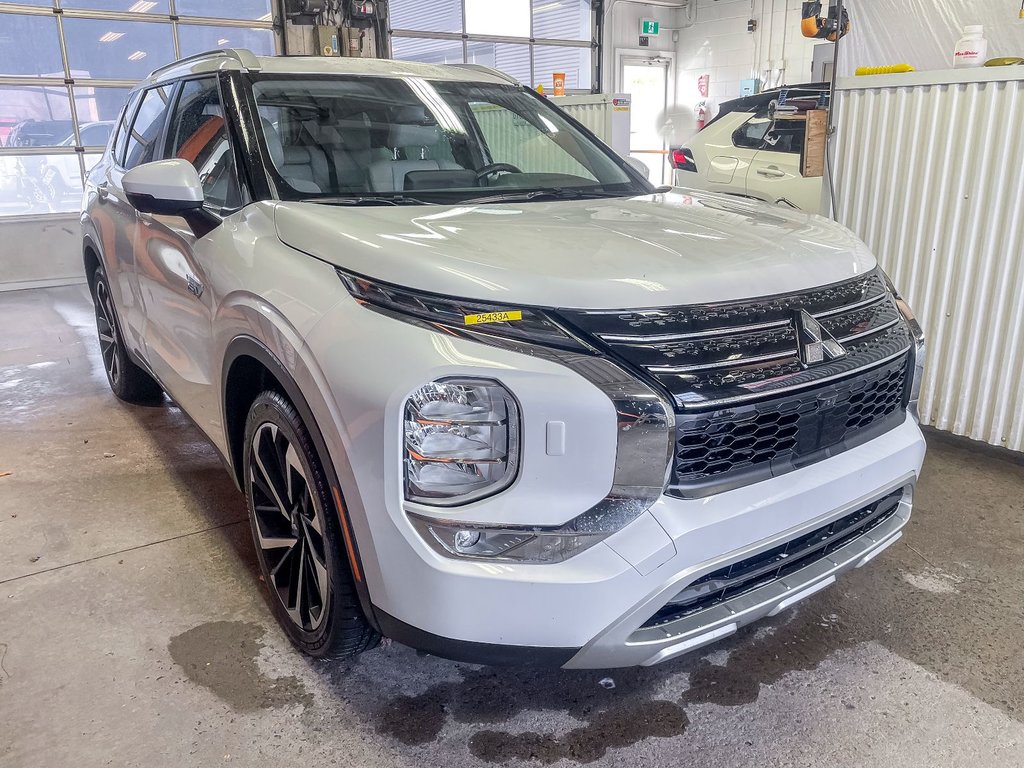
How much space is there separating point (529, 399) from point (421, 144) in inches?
54.2

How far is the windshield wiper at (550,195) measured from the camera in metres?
2.21

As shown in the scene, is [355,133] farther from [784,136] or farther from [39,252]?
[39,252]

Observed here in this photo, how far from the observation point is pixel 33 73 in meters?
8.30

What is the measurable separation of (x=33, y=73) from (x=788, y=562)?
9.34m

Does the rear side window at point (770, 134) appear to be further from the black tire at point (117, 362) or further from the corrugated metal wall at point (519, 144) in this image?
the black tire at point (117, 362)

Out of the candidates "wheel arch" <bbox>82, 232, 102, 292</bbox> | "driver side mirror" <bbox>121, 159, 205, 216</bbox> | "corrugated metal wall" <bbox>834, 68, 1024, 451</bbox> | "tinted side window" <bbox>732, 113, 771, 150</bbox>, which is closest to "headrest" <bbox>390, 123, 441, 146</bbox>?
"driver side mirror" <bbox>121, 159, 205, 216</bbox>

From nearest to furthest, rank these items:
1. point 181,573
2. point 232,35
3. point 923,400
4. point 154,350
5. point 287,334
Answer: point 287,334 < point 181,573 < point 154,350 < point 923,400 < point 232,35

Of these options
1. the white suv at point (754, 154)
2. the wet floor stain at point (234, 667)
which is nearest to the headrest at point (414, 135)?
the wet floor stain at point (234, 667)

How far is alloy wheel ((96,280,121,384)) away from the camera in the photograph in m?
3.66

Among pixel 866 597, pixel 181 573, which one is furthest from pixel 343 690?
pixel 866 597

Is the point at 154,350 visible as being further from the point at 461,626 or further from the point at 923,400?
the point at 923,400

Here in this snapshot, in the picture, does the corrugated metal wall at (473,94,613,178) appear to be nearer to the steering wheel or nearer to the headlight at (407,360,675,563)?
the steering wheel

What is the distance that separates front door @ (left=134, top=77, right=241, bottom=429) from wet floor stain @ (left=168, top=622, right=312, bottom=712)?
1.98 ft

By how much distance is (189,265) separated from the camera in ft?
7.38
